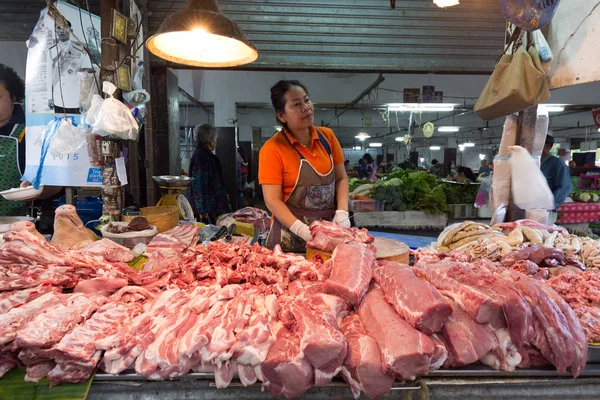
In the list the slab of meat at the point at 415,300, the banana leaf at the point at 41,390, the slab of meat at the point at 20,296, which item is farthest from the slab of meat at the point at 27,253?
the slab of meat at the point at 415,300

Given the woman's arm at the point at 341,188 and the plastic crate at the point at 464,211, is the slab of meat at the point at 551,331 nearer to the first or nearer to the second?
the woman's arm at the point at 341,188

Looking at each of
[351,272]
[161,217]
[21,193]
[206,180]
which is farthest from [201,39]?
[206,180]

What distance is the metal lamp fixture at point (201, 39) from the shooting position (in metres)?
2.34

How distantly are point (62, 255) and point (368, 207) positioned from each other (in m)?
7.67

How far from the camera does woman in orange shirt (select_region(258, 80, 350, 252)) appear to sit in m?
3.44

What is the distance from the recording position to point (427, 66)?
19.5 feet

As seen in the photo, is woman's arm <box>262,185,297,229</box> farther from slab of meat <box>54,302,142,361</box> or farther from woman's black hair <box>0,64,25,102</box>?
woman's black hair <box>0,64,25,102</box>

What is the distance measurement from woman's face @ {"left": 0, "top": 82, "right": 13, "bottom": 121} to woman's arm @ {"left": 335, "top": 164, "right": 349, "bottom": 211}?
13.6 feet

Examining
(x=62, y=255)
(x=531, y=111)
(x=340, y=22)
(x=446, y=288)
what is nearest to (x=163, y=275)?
(x=62, y=255)

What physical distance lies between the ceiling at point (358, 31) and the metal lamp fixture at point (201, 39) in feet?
9.25

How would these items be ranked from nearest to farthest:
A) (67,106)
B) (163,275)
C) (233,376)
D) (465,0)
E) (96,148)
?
(233,376) < (163,275) < (96,148) < (67,106) < (465,0)

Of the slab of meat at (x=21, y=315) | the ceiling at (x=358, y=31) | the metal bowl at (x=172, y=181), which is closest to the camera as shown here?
the slab of meat at (x=21, y=315)

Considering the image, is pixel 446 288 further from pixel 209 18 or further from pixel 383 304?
pixel 209 18

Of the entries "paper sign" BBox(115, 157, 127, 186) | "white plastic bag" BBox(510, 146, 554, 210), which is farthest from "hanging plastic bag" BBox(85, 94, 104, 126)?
"white plastic bag" BBox(510, 146, 554, 210)
